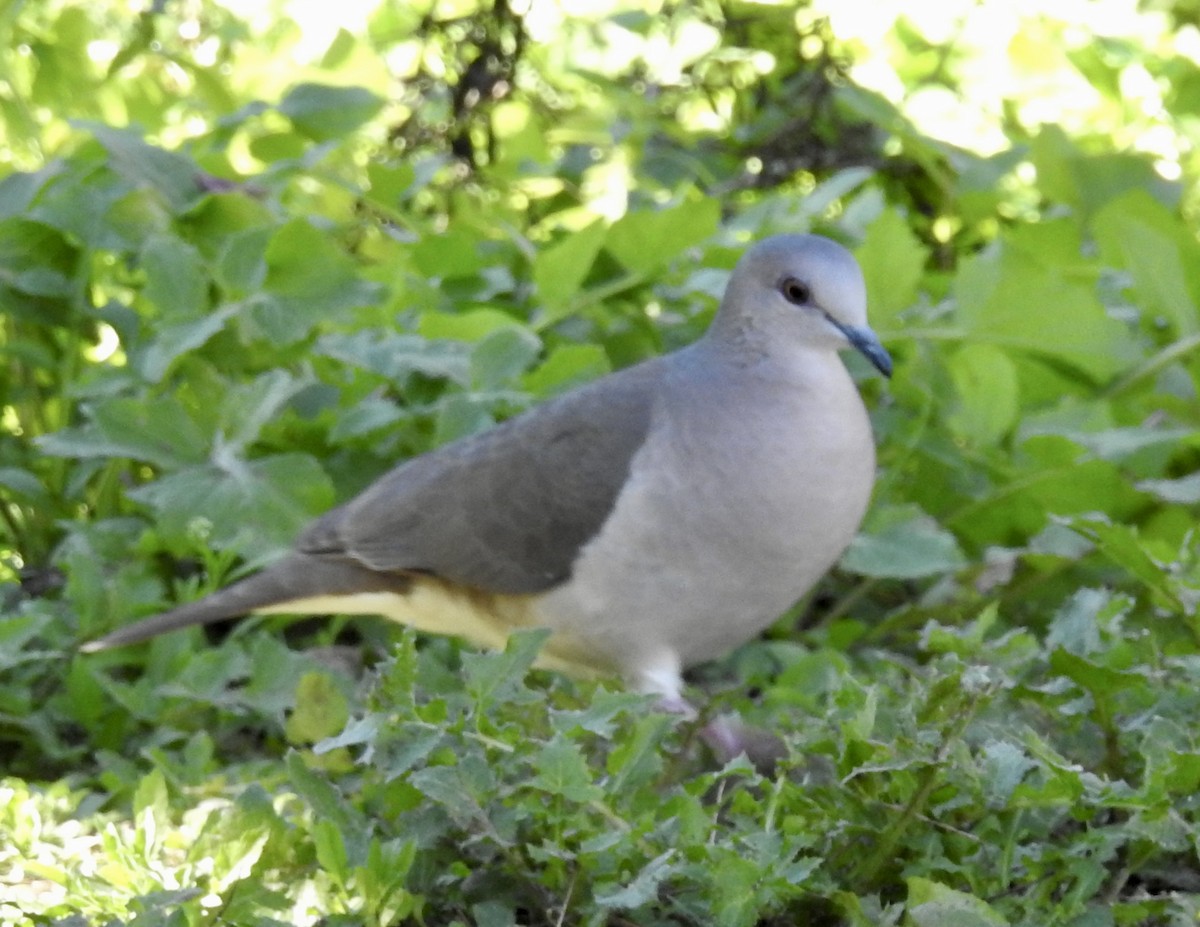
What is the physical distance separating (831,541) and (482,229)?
190 centimetres

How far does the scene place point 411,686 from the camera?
2.11 metres

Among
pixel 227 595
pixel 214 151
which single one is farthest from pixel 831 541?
pixel 214 151

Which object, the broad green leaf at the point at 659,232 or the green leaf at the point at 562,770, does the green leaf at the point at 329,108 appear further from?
the green leaf at the point at 562,770

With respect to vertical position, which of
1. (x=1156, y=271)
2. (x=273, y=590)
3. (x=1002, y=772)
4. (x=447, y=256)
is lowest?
(x=273, y=590)

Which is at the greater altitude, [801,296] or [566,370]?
[801,296]

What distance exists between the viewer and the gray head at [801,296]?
10.1 feet

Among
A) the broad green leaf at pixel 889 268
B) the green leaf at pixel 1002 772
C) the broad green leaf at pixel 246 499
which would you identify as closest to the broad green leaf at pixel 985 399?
the broad green leaf at pixel 889 268

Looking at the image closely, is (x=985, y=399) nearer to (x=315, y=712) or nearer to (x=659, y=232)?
(x=659, y=232)

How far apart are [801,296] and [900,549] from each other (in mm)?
557

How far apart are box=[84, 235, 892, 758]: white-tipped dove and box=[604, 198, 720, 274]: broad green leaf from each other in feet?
1.74

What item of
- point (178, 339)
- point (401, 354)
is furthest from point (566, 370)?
point (178, 339)

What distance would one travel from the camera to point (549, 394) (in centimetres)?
367

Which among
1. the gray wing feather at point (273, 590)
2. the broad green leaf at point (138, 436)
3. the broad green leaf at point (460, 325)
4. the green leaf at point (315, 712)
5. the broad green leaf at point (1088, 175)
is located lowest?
the gray wing feather at point (273, 590)

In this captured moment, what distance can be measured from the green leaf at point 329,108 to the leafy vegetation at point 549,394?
12 millimetres
